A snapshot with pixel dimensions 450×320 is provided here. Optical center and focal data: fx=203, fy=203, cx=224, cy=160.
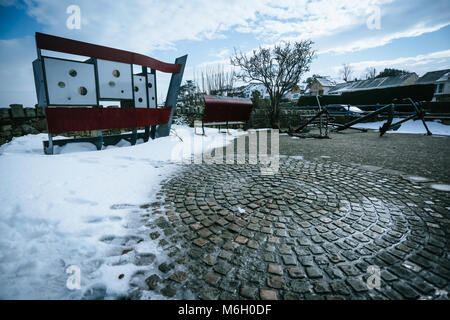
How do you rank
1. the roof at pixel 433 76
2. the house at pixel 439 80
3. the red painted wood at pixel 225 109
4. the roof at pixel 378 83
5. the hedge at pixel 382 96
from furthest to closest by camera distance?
the roof at pixel 378 83
the roof at pixel 433 76
the house at pixel 439 80
the hedge at pixel 382 96
the red painted wood at pixel 225 109

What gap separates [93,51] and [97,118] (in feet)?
5.81

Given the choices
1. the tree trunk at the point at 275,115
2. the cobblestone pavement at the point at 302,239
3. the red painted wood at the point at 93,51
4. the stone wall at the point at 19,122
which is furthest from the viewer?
the tree trunk at the point at 275,115

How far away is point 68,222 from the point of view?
226 centimetres

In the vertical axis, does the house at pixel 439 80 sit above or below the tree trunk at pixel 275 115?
above

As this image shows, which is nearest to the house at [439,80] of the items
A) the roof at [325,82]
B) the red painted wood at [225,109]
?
A: the roof at [325,82]

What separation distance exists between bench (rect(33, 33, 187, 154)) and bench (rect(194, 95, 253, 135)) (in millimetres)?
1842

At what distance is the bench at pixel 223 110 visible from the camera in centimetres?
848

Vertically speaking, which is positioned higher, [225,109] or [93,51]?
[93,51]

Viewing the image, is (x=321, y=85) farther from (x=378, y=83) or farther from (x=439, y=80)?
(x=439, y=80)

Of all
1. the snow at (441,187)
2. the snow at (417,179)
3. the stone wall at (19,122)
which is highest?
the stone wall at (19,122)

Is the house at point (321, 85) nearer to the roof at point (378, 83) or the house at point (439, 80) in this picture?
the roof at point (378, 83)

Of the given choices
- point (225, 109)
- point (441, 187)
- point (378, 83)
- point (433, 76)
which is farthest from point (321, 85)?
point (441, 187)

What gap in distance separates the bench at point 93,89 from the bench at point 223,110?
6.04ft

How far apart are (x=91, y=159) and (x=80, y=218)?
272 cm
